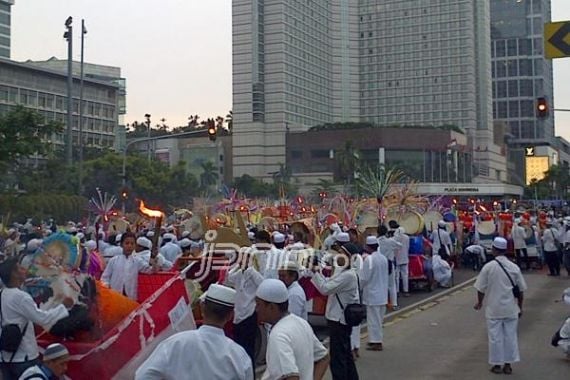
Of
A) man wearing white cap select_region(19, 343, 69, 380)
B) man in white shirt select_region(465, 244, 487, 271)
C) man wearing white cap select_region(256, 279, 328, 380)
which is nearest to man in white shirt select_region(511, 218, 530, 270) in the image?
man in white shirt select_region(465, 244, 487, 271)

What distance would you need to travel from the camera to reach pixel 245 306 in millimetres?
8914

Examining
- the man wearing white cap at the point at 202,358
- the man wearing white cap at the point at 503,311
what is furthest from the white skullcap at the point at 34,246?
the man wearing white cap at the point at 503,311

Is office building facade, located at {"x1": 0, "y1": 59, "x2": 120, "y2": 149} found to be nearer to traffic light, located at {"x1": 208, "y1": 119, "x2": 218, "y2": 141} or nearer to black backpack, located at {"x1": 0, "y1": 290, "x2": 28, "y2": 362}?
traffic light, located at {"x1": 208, "y1": 119, "x2": 218, "y2": 141}

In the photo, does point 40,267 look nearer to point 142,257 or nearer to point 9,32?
point 142,257

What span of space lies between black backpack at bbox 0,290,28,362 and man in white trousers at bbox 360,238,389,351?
5.95 m

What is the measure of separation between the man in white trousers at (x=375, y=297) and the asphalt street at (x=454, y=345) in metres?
0.22

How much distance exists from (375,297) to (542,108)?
32.2 ft

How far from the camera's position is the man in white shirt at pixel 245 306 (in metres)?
8.92

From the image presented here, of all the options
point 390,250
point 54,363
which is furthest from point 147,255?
point 390,250

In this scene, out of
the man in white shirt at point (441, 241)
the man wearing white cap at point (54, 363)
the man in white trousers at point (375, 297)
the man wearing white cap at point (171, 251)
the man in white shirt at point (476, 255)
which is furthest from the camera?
the man in white shirt at point (476, 255)

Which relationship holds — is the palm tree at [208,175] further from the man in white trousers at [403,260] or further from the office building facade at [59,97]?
the man in white trousers at [403,260]

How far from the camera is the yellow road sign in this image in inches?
443

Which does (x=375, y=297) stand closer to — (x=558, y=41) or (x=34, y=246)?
(x=558, y=41)

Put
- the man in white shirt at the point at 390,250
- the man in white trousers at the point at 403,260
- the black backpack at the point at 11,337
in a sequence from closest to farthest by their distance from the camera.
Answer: the black backpack at the point at 11,337 → the man in white shirt at the point at 390,250 → the man in white trousers at the point at 403,260
